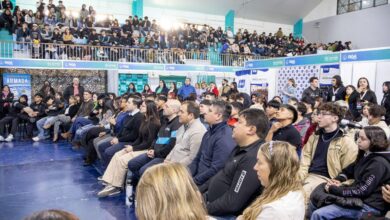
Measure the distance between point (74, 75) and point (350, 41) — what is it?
1624 centimetres

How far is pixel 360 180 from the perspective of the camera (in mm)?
2635

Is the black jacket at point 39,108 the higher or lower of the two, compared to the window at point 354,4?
lower

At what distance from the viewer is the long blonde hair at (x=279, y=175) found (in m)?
1.78

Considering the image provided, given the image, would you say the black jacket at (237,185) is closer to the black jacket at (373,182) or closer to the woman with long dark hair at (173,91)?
the black jacket at (373,182)

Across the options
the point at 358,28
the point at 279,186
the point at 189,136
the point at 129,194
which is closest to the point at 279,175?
the point at 279,186

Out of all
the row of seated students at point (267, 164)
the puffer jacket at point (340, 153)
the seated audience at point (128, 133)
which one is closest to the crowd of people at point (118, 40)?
the seated audience at point (128, 133)

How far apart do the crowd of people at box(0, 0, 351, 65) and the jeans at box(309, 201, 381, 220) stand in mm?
12352

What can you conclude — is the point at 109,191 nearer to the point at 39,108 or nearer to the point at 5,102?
the point at 39,108

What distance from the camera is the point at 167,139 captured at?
436 centimetres

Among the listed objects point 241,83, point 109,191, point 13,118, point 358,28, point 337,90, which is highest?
point 358,28

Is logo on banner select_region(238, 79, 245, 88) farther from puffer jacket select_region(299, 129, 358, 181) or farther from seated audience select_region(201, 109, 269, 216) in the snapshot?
seated audience select_region(201, 109, 269, 216)

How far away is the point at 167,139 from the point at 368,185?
250 centimetres

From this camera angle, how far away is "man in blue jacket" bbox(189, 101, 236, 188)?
10.2 ft

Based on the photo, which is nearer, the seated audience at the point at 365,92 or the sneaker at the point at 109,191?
the sneaker at the point at 109,191
